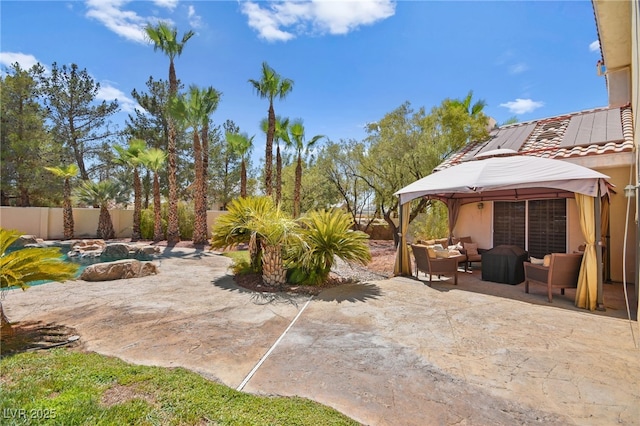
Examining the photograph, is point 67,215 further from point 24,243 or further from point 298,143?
point 298,143

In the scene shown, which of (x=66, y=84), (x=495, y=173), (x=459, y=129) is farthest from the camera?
(x=66, y=84)

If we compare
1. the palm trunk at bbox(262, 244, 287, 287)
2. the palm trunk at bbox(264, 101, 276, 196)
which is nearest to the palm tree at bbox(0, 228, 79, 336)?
the palm trunk at bbox(262, 244, 287, 287)

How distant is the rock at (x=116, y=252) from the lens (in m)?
13.8

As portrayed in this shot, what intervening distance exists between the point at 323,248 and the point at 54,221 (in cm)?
2193

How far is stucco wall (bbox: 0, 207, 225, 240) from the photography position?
1852cm

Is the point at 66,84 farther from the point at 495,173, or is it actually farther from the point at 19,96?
the point at 495,173

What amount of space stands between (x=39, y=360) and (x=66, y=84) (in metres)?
26.5

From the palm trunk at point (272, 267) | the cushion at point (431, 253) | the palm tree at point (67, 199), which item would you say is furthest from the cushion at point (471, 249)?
the palm tree at point (67, 199)

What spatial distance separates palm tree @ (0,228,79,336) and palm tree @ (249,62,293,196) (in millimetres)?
13456

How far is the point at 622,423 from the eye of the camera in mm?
2645

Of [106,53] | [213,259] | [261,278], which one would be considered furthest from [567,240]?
[106,53]

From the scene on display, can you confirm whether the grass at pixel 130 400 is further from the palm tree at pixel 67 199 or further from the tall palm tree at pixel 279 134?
the palm tree at pixel 67 199

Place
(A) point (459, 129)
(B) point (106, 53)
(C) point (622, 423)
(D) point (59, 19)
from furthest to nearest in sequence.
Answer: (A) point (459, 129), (B) point (106, 53), (D) point (59, 19), (C) point (622, 423)

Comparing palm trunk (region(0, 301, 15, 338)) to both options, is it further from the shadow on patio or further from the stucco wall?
the stucco wall
